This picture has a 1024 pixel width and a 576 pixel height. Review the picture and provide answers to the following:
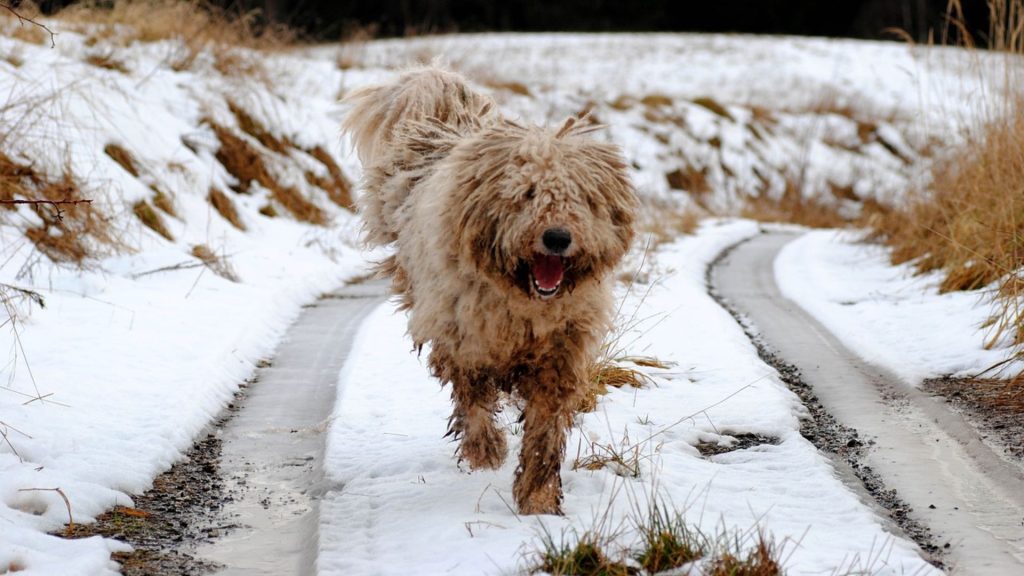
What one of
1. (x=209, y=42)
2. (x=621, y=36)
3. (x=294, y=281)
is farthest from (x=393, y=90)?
(x=621, y=36)

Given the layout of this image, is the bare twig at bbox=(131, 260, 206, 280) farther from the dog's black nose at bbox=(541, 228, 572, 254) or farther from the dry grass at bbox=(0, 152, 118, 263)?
the dog's black nose at bbox=(541, 228, 572, 254)

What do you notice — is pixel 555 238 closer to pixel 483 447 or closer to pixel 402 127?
pixel 483 447

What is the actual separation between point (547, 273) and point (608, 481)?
111cm

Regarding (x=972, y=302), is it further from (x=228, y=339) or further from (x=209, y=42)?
(x=209, y=42)

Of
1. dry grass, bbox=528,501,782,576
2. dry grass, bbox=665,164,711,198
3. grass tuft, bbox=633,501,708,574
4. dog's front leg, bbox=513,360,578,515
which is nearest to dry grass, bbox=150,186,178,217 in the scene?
dog's front leg, bbox=513,360,578,515

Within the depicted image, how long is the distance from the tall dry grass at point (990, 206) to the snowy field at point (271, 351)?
0.32m

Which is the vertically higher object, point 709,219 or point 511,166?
point 511,166

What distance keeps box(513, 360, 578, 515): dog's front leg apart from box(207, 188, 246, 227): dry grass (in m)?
7.67

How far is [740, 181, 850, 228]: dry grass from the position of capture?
67.3 ft

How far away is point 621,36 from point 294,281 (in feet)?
91.1

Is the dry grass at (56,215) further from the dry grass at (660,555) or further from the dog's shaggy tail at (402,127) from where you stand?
the dry grass at (660,555)

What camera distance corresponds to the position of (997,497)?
4633 millimetres

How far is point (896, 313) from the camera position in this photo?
8633 mm

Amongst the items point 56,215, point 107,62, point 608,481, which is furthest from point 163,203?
point 608,481
